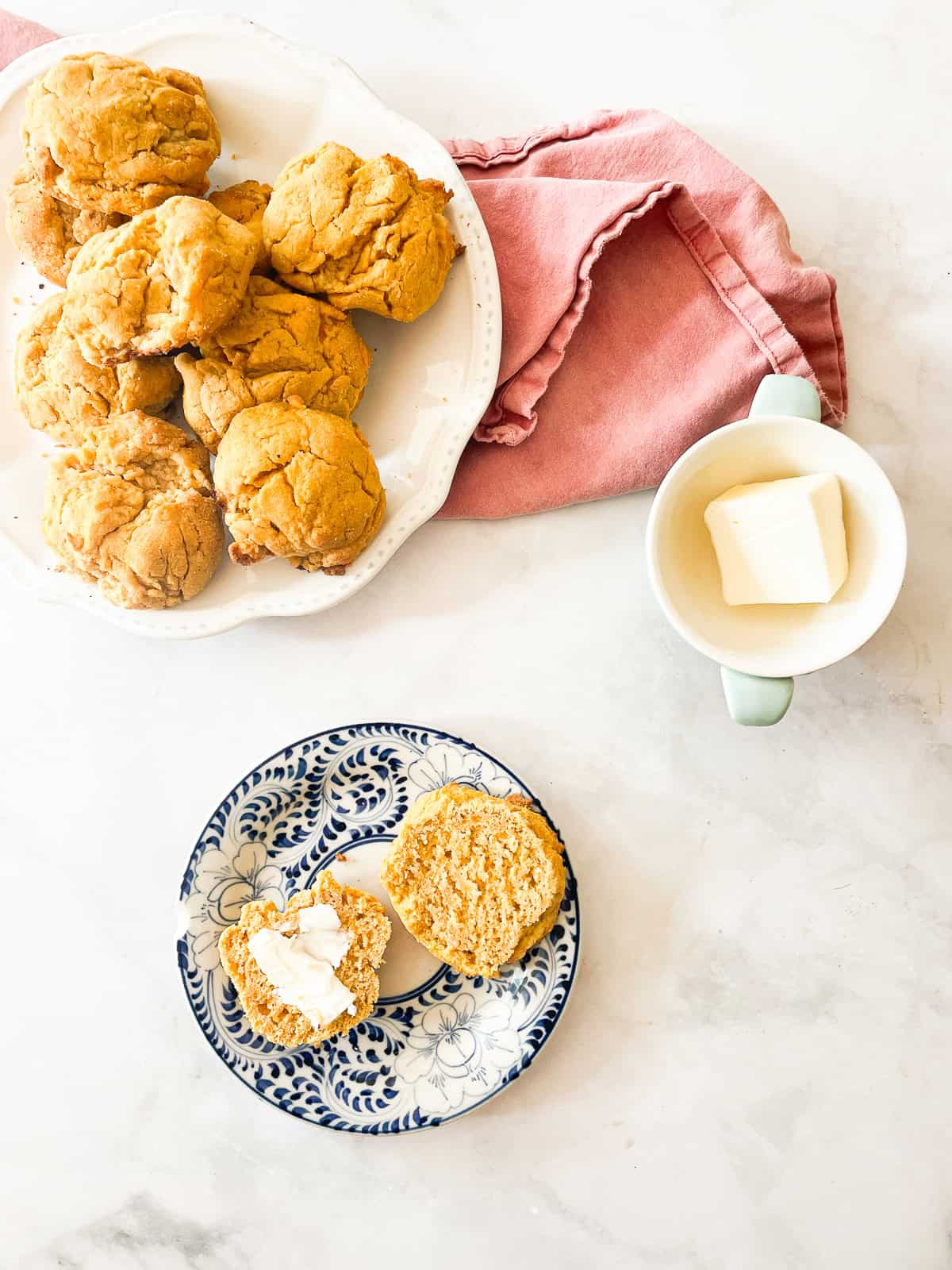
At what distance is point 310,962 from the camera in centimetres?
163

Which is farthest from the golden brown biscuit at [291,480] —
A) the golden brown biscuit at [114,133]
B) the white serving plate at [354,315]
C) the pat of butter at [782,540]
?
the pat of butter at [782,540]

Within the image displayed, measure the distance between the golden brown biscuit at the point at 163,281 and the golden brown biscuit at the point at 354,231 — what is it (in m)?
0.08

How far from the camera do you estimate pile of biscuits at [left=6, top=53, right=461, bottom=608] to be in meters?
1.50

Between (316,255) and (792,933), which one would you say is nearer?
(316,255)

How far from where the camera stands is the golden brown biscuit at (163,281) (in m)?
1.46

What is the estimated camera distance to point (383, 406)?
1.72m

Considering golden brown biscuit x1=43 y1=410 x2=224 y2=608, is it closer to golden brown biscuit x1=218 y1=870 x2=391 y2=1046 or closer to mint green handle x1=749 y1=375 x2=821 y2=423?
golden brown biscuit x1=218 y1=870 x2=391 y2=1046

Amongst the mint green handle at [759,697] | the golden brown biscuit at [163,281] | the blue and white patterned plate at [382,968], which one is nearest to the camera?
the golden brown biscuit at [163,281]

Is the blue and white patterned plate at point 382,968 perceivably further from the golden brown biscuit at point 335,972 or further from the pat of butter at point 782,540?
the pat of butter at point 782,540

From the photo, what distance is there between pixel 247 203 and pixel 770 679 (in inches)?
44.4

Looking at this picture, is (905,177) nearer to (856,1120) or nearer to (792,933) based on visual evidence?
(792,933)

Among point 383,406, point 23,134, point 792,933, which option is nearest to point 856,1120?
point 792,933

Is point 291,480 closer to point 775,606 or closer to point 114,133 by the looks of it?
point 114,133

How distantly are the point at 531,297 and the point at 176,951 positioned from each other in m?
1.25
